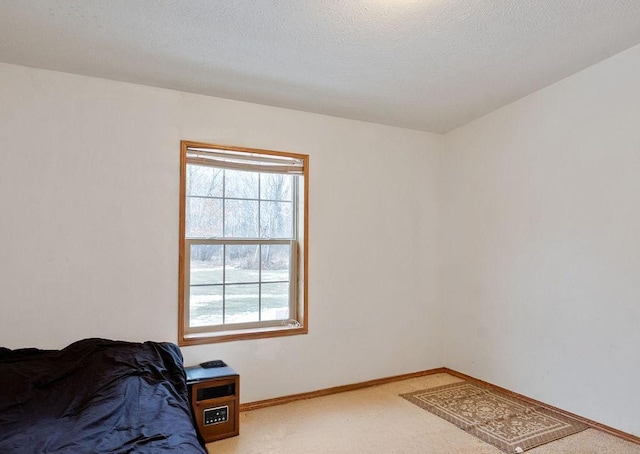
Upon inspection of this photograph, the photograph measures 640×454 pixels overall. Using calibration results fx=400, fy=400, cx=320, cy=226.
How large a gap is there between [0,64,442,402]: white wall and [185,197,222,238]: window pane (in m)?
0.16

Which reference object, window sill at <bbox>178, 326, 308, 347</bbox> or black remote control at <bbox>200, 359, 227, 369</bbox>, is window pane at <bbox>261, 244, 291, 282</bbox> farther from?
black remote control at <bbox>200, 359, 227, 369</bbox>

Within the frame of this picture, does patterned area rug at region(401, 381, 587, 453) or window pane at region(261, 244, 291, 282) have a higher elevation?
window pane at region(261, 244, 291, 282)

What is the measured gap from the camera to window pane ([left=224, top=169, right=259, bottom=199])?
3285 mm

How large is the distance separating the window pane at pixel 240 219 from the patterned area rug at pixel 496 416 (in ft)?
6.41

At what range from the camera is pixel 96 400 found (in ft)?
6.66

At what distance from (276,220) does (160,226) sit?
96 cm

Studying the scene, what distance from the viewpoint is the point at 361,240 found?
3.74 m

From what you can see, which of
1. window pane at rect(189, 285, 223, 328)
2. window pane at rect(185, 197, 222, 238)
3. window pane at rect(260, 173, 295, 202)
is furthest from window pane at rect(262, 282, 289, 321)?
window pane at rect(260, 173, 295, 202)

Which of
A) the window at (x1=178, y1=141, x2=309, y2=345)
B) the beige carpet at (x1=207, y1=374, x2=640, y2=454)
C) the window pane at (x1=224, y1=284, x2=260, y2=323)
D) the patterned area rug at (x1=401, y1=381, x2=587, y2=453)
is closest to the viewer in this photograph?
the beige carpet at (x1=207, y1=374, x2=640, y2=454)

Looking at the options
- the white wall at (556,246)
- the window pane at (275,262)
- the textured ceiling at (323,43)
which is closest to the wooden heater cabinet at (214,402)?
the window pane at (275,262)

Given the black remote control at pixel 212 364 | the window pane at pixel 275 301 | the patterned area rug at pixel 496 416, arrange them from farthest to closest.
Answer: the window pane at pixel 275 301 → the black remote control at pixel 212 364 → the patterned area rug at pixel 496 416

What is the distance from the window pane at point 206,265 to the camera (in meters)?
3.14

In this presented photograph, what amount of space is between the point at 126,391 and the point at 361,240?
228 cm

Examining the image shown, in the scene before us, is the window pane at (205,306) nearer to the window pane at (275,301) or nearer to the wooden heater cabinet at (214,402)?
the window pane at (275,301)
